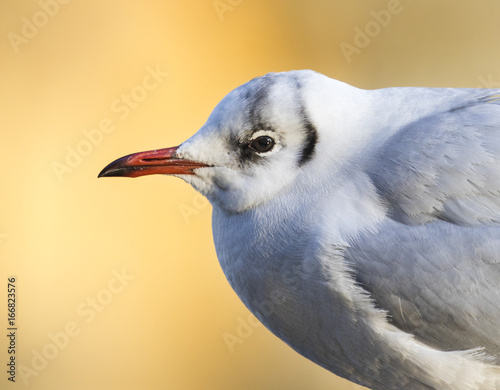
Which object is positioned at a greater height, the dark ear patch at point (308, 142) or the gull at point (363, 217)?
the dark ear patch at point (308, 142)

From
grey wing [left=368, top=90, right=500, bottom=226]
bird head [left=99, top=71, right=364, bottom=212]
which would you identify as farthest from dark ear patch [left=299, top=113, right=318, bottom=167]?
grey wing [left=368, top=90, right=500, bottom=226]

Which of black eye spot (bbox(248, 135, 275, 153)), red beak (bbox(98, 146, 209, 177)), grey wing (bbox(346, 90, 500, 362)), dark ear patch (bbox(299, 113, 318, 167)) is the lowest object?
grey wing (bbox(346, 90, 500, 362))

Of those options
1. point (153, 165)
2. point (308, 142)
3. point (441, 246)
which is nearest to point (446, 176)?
point (441, 246)

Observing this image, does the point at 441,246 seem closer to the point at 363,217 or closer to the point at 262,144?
the point at 363,217

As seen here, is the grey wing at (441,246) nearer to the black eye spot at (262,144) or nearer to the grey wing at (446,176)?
the grey wing at (446,176)

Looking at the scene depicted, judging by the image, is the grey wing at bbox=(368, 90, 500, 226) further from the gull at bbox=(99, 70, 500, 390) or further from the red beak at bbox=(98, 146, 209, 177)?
the red beak at bbox=(98, 146, 209, 177)

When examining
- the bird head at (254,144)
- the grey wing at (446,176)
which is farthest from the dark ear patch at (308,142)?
the grey wing at (446,176)

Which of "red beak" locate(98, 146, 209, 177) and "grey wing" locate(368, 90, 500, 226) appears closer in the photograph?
"grey wing" locate(368, 90, 500, 226)
